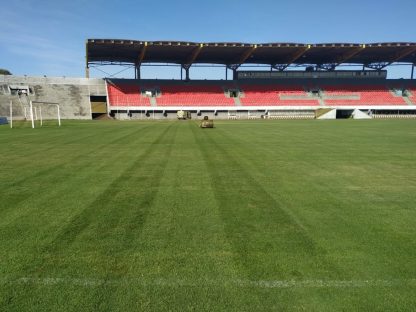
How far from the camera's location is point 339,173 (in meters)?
8.61

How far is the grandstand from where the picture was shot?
49.0 m

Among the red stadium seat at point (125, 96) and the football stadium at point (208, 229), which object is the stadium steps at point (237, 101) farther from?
the football stadium at point (208, 229)

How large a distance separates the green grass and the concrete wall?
1932 inches

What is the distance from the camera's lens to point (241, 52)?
4969 cm

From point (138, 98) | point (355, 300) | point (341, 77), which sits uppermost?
point (341, 77)

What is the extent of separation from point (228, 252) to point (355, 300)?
1588 mm

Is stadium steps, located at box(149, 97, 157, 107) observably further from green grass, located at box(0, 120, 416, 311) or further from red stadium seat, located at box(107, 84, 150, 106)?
green grass, located at box(0, 120, 416, 311)

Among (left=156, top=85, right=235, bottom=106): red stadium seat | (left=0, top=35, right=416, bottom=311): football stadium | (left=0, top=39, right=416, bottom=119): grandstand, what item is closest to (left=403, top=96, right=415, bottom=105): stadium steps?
(left=0, top=39, right=416, bottom=119): grandstand

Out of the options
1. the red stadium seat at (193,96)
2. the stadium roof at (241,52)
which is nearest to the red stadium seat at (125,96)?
the red stadium seat at (193,96)

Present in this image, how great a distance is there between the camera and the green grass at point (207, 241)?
9.95 ft

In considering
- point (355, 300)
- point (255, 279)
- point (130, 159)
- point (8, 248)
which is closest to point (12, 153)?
point (130, 159)

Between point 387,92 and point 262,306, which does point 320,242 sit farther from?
Result: point 387,92

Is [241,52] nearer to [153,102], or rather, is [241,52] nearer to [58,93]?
[153,102]

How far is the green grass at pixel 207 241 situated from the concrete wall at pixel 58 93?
49.1 m
